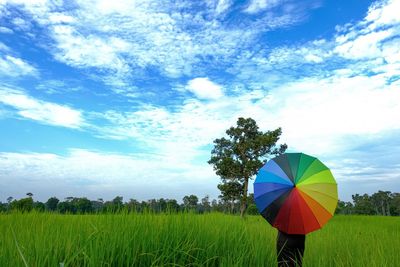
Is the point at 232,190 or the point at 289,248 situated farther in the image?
the point at 232,190

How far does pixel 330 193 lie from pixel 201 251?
227 centimetres

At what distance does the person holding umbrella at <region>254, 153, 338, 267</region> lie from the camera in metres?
4.59

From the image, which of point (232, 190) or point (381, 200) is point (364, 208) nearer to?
point (381, 200)

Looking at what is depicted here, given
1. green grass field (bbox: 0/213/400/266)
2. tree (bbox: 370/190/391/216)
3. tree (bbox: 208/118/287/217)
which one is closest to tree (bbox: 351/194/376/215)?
tree (bbox: 370/190/391/216)

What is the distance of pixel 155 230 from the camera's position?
542cm

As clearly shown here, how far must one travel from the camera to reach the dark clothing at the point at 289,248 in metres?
5.11

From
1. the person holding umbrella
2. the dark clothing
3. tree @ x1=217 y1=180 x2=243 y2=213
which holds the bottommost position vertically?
the dark clothing

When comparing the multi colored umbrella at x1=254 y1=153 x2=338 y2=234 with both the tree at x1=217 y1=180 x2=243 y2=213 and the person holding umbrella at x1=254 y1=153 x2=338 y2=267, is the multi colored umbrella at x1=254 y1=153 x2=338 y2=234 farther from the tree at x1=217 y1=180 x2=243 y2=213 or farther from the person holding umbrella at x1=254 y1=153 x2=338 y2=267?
the tree at x1=217 y1=180 x2=243 y2=213

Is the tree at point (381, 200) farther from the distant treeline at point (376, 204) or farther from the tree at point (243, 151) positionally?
the tree at point (243, 151)

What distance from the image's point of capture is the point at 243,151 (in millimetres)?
36000

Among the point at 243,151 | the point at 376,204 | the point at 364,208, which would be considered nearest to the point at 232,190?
the point at 243,151

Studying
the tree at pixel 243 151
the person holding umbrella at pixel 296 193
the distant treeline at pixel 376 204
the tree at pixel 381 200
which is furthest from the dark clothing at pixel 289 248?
the tree at pixel 381 200

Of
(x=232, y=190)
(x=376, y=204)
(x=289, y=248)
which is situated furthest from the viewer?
(x=376, y=204)

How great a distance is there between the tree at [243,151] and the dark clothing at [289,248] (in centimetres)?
2983
